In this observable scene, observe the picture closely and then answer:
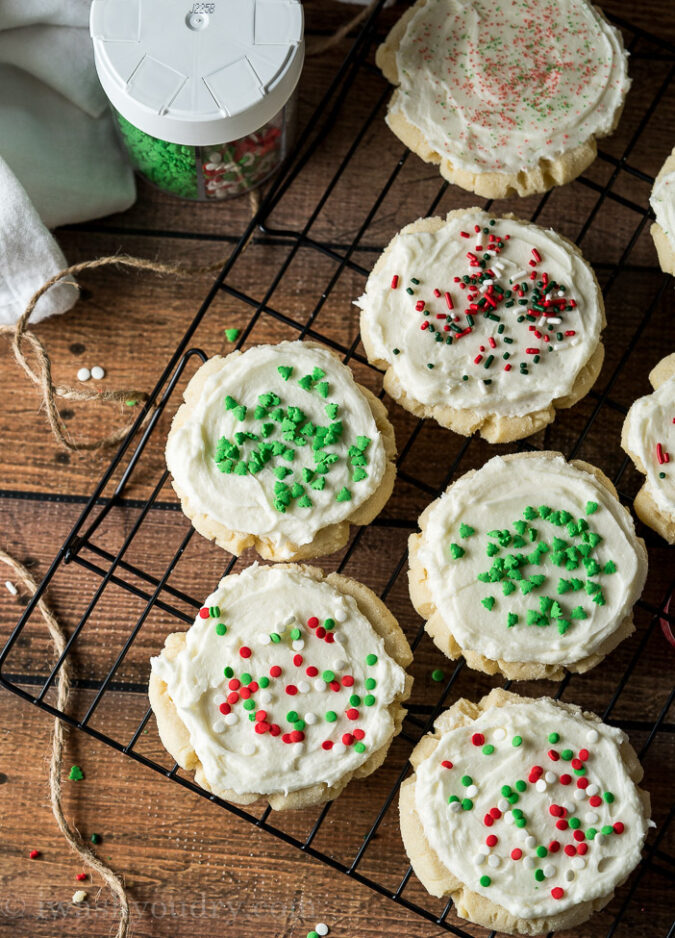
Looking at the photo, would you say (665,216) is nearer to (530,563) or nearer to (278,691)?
(530,563)

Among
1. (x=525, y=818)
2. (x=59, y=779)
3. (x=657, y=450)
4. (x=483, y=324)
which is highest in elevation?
(x=483, y=324)

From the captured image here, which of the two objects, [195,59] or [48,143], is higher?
[195,59]

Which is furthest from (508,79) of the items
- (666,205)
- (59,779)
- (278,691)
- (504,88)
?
(59,779)

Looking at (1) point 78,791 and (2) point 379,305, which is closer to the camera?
(2) point 379,305

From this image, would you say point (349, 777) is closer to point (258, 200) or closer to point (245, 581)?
point (245, 581)

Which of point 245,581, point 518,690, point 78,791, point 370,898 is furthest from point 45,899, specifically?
point 518,690

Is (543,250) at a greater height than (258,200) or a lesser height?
greater

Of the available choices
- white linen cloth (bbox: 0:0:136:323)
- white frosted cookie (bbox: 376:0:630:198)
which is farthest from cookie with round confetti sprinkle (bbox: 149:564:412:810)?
white frosted cookie (bbox: 376:0:630:198)
